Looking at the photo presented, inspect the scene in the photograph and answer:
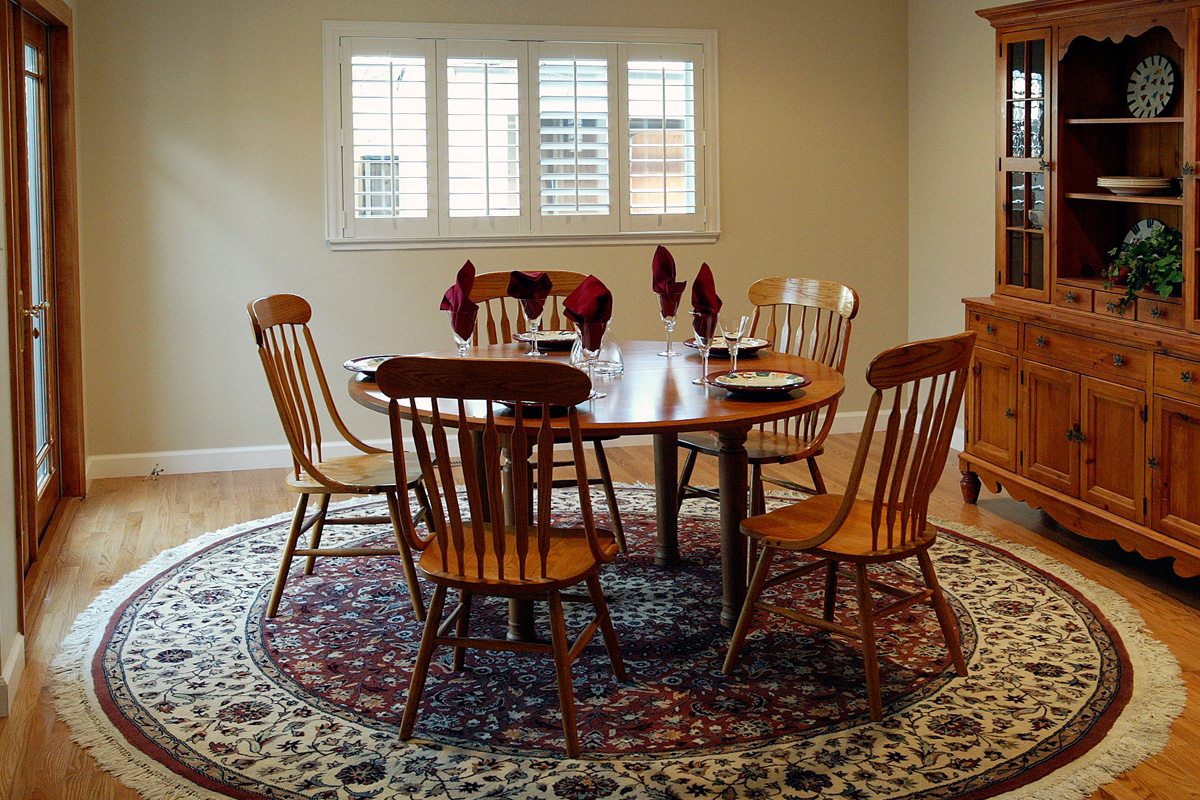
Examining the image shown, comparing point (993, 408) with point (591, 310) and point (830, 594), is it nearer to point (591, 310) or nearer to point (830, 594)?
point (830, 594)

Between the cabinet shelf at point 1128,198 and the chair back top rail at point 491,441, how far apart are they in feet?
7.30

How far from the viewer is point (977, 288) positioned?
5.38 metres

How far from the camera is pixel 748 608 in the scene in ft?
9.73

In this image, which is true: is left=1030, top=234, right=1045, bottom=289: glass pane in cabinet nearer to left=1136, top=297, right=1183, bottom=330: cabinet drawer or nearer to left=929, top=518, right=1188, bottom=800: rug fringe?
left=1136, top=297, right=1183, bottom=330: cabinet drawer

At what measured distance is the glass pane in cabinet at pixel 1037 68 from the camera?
14.0ft

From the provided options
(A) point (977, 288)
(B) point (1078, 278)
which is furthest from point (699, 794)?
(A) point (977, 288)

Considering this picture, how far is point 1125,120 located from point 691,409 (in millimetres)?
2044

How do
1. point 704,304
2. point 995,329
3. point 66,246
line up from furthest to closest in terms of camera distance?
point 66,246, point 995,329, point 704,304

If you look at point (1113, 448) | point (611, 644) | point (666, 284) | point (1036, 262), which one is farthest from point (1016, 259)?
point (611, 644)

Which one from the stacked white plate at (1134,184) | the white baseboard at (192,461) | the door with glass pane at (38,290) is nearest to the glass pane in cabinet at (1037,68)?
the stacked white plate at (1134,184)

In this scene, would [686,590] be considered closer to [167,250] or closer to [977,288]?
[977,288]

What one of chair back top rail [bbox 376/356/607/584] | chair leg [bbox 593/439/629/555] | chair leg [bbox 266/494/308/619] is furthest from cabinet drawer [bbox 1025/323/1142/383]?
chair leg [bbox 266/494/308/619]

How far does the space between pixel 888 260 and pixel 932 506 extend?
179 centimetres

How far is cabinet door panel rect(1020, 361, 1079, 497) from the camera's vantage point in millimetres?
3994
